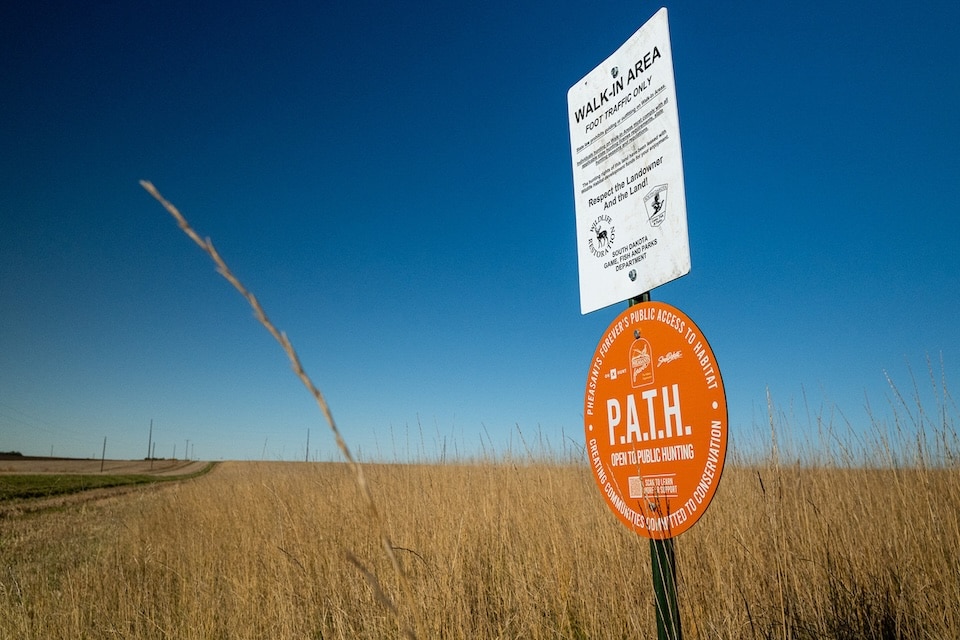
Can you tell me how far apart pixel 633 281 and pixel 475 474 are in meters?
5.14

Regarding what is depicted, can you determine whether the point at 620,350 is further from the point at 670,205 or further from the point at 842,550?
the point at 842,550

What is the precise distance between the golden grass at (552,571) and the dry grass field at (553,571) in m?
0.02

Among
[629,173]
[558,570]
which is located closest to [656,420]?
[629,173]

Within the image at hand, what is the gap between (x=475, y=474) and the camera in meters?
6.61

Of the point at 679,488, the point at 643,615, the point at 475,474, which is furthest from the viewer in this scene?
the point at 475,474

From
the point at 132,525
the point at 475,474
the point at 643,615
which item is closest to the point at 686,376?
the point at 643,615

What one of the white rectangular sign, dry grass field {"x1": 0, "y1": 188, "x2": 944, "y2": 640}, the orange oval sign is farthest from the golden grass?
the white rectangular sign

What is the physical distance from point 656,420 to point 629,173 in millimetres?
909

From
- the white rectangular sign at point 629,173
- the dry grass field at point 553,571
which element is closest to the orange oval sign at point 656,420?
the white rectangular sign at point 629,173

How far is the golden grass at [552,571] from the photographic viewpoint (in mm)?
2695

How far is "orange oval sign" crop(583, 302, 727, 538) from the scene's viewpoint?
1655 mm

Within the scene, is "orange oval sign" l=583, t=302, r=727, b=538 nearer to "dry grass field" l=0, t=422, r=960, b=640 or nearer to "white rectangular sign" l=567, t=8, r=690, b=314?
"white rectangular sign" l=567, t=8, r=690, b=314

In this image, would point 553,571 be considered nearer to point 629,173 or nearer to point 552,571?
point 552,571

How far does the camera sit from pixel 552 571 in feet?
12.1
